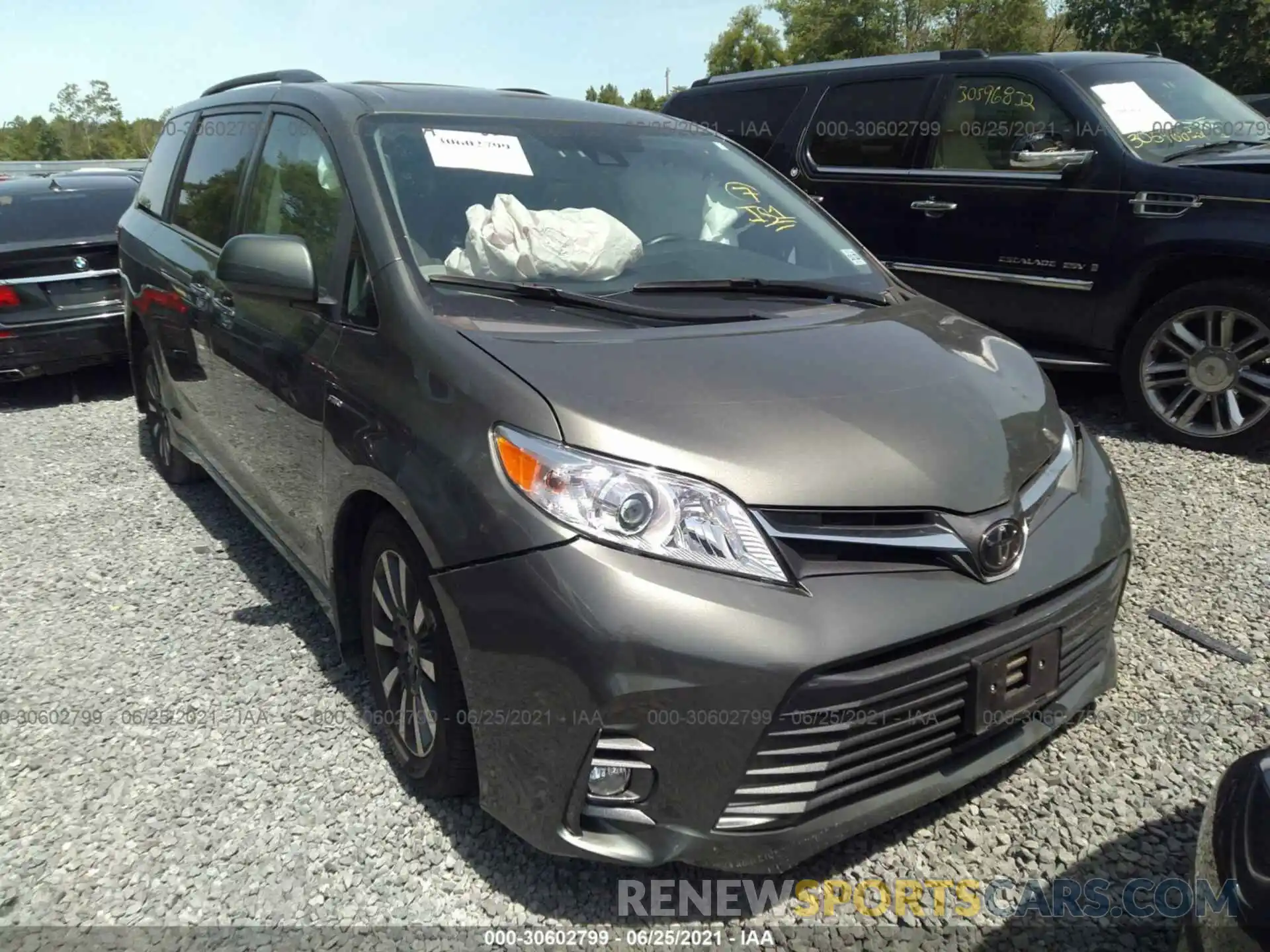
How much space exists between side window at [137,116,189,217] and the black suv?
375 cm

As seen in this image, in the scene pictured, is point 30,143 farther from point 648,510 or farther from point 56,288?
point 648,510

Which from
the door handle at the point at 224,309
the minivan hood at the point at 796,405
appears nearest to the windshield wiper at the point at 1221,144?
the minivan hood at the point at 796,405

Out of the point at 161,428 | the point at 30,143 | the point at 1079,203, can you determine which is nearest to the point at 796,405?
the point at 1079,203

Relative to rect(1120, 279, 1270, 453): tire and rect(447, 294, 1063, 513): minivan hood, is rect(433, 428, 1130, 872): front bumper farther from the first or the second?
rect(1120, 279, 1270, 453): tire

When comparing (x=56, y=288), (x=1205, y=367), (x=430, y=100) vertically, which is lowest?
(x=1205, y=367)

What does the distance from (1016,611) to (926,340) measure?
881 mm

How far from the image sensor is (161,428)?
5.11 metres

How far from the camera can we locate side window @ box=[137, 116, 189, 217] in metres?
4.74

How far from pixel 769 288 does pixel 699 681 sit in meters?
1.47

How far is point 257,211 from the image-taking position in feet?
11.6

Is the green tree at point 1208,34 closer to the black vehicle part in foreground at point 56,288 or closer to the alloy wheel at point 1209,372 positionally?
the alloy wheel at point 1209,372

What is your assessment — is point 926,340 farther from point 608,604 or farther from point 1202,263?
point 1202,263

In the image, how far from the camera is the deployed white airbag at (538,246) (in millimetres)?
2771

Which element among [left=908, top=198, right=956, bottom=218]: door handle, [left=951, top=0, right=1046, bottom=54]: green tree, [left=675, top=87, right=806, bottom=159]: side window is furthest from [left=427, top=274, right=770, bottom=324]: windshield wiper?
[left=951, top=0, right=1046, bottom=54]: green tree
